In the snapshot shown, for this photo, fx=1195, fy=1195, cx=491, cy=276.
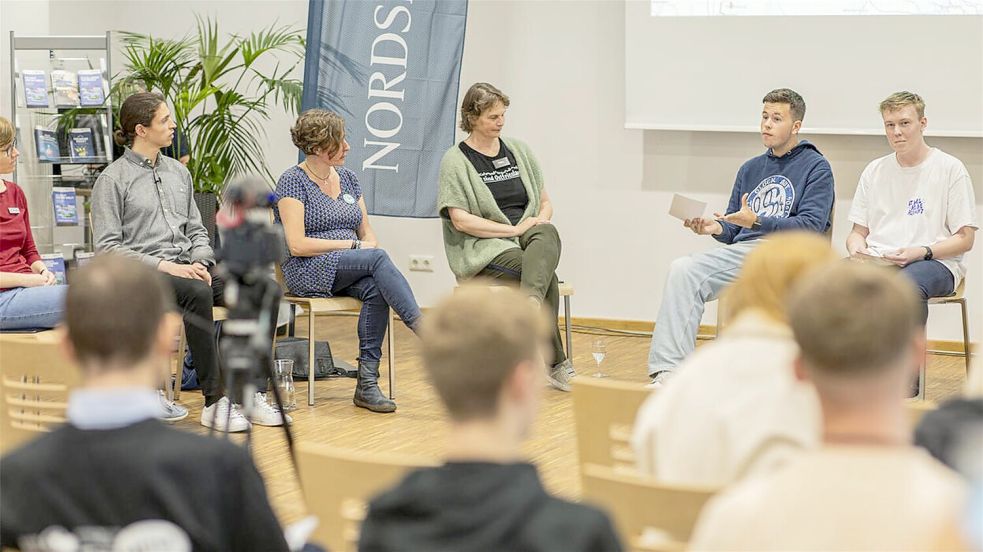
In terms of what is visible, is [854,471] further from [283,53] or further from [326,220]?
[283,53]

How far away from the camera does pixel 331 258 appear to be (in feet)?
16.3

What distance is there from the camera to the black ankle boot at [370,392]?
4891mm

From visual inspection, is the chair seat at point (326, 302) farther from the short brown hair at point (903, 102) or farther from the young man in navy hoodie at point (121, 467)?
the young man in navy hoodie at point (121, 467)

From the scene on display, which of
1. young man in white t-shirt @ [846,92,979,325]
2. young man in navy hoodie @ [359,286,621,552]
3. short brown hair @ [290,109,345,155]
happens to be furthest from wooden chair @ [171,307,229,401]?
young man in navy hoodie @ [359,286,621,552]

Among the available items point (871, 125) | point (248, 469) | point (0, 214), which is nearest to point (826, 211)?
point (871, 125)

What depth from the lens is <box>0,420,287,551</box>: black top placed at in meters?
1.58

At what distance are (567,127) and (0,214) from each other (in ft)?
10.6

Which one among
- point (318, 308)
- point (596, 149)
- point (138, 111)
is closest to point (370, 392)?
point (318, 308)

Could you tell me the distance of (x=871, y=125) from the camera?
19.7 ft

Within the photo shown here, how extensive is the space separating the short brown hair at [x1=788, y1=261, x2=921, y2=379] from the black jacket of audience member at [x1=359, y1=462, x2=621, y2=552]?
33 cm

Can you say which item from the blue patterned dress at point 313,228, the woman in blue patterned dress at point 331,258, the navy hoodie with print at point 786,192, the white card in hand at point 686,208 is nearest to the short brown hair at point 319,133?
the woman in blue patterned dress at point 331,258

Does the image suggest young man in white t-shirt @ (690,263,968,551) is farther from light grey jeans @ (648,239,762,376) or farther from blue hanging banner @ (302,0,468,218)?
blue hanging banner @ (302,0,468,218)

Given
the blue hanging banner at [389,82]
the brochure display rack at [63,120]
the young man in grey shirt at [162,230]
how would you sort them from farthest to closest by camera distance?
the blue hanging banner at [389,82], the brochure display rack at [63,120], the young man in grey shirt at [162,230]

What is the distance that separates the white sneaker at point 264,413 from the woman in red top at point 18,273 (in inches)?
32.9
